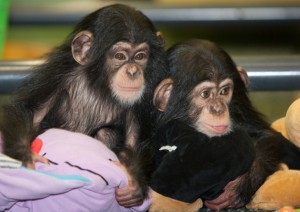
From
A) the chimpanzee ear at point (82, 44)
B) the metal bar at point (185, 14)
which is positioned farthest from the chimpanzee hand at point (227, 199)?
the metal bar at point (185, 14)

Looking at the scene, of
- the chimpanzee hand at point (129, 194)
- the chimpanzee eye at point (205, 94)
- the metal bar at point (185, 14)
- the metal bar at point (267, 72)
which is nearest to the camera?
the chimpanzee hand at point (129, 194)

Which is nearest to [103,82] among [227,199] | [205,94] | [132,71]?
[132,71]

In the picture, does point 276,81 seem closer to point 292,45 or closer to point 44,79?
point 44,79

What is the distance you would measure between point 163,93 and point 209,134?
0.49 ft

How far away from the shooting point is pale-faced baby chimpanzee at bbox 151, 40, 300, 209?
1362 mm

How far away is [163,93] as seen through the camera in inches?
58.2

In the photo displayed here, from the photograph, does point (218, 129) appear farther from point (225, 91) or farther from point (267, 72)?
point (267, 72)

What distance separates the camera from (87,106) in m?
1.50

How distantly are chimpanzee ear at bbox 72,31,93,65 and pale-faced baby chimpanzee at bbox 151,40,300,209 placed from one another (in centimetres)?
18

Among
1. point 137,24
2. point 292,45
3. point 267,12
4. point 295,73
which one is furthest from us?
point 292,45

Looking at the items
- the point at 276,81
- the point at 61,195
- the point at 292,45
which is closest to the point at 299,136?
the point at 276,81

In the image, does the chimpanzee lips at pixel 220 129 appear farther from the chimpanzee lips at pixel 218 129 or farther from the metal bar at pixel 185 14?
the metal bar at pixel 185 14

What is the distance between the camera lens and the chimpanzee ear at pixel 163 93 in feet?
4.84

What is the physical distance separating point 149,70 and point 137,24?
0.11 m
